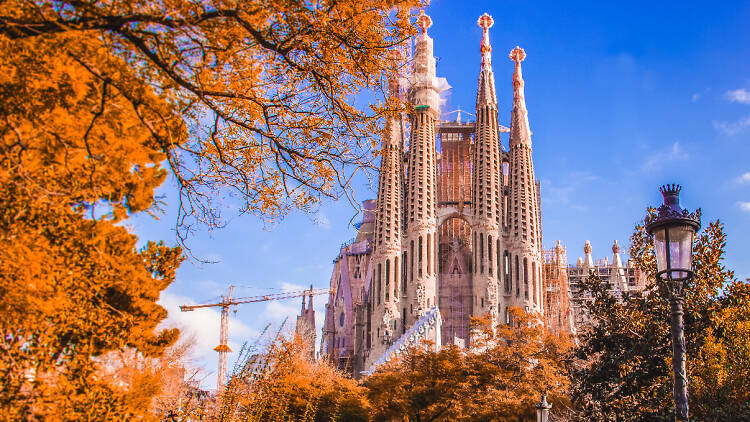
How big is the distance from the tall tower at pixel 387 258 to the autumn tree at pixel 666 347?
3480 cm

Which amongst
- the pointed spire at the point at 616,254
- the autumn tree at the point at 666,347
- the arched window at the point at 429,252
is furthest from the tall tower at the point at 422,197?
the autumn tree at the point at 666,347

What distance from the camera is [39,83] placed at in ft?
13.6

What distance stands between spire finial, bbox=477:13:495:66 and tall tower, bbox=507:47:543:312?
353 cm

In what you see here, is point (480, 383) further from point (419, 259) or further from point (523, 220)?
point (523, 220)

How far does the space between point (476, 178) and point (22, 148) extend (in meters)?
45.8

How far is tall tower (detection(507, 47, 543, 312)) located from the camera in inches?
1813

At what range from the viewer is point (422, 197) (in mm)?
47531

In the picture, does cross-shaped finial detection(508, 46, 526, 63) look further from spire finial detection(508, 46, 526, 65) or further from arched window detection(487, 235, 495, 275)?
arched window detection(487, 235, 495, 275)

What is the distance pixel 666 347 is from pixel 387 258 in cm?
3786

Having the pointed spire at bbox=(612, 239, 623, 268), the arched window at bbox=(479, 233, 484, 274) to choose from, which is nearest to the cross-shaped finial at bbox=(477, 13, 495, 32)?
the arched window at bbox=(479, 233, 484, 274)

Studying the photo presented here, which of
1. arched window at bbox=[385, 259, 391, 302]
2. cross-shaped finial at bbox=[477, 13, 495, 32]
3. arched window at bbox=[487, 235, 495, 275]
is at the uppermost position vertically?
cross-shaped finial at bbox=[477, 13, 495, 32]

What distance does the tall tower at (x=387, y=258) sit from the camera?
44.4m

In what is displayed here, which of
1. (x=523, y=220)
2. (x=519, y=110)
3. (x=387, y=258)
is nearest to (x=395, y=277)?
(x=387, y=258)

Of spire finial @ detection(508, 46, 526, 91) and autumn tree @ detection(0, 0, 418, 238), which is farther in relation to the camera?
spire finial @ detection(508, 46, 526, 91)
